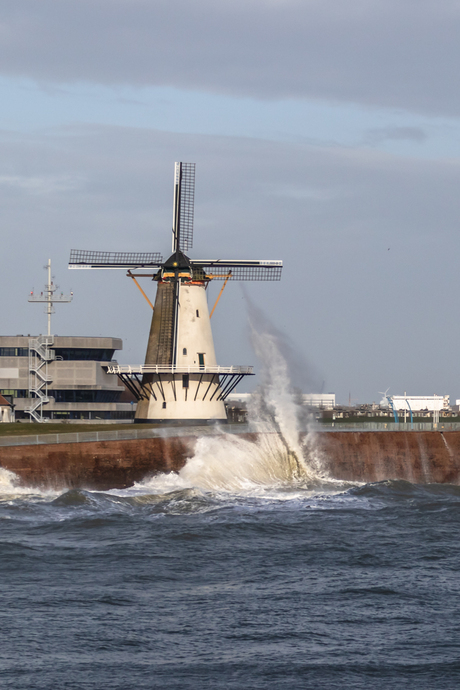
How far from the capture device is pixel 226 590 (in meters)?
23.7

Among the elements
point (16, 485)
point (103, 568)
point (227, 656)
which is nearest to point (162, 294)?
point (16, 485)

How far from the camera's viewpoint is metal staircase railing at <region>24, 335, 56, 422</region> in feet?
296

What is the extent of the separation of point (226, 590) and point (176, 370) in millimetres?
38380

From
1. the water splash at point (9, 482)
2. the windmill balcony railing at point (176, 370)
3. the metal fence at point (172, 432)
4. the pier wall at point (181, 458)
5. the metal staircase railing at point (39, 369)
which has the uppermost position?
the metal staircase railing at point (39, 369)

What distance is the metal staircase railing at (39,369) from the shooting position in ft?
296

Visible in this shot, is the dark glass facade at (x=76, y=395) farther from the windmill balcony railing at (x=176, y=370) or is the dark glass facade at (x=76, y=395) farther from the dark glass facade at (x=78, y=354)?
the windmill balcony railing at (x=176, y=370)

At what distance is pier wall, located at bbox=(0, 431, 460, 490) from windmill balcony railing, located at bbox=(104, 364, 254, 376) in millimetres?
10004

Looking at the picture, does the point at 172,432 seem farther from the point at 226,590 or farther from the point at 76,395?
the point at 76,395

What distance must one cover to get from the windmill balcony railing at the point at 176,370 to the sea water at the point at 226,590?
18.4m

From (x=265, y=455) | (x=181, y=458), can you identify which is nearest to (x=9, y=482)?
(x=181, y=458)

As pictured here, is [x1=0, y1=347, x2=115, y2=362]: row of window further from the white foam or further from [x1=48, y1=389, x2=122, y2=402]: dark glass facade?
the white foam

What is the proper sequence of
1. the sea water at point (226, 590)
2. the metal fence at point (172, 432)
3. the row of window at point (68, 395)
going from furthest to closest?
the row of window at point (68, 395)
the metal fence at point (172, 432)
the sea water at point (226, 590)

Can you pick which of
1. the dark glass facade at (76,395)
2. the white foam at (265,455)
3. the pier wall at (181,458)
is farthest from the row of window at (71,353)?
the pier wall at (181,458)

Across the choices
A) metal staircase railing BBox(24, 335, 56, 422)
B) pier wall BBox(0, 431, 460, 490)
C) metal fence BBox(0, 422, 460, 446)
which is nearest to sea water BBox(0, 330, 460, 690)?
pier wall BBox(0, 431, 460, 490)
